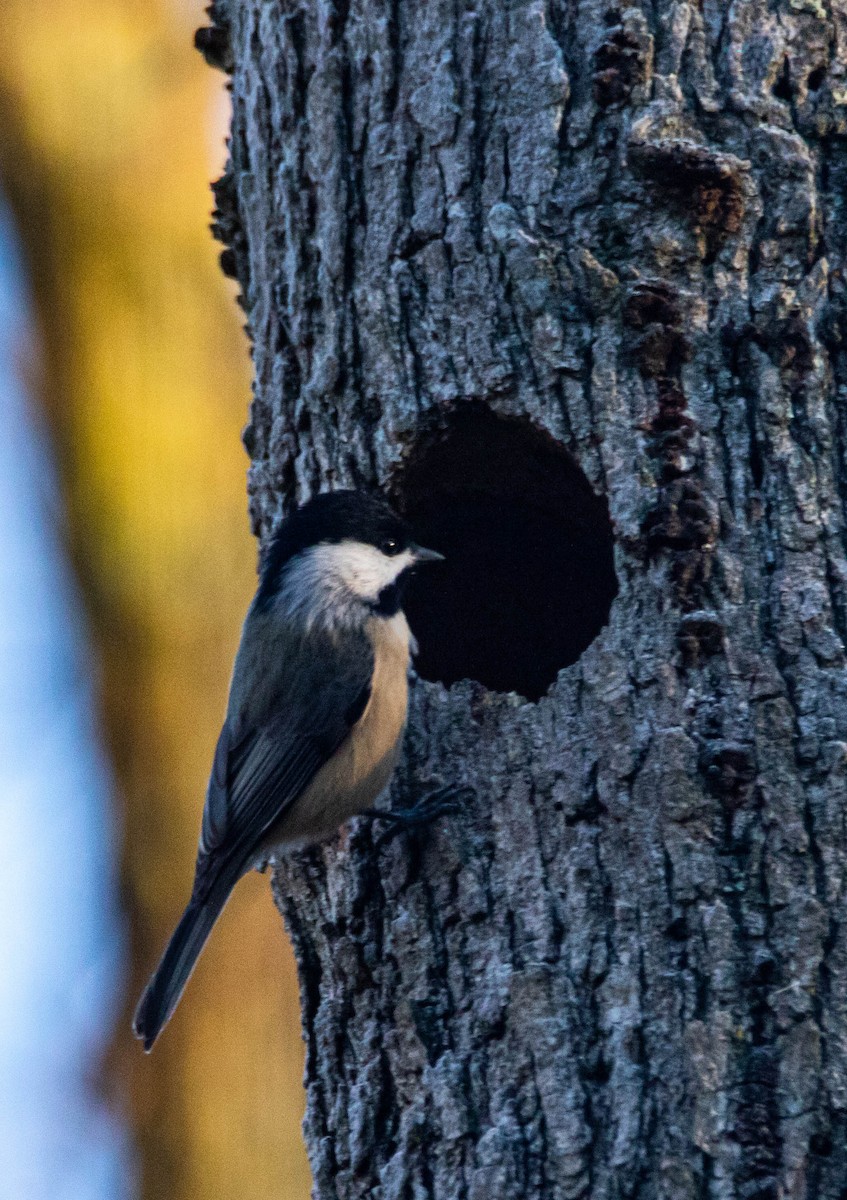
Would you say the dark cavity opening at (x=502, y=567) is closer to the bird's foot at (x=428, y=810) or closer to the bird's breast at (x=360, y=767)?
the bird's breast at (x=360, y=767)

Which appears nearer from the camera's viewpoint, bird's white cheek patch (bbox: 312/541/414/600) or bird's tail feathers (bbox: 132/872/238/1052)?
bird's tail feathers (bbox: 132/872/238/1052)

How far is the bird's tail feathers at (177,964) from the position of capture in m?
2.73

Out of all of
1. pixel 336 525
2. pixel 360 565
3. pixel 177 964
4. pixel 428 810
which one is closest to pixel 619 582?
pixel 428 810

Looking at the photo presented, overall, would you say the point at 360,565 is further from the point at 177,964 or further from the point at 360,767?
the point at 177,964

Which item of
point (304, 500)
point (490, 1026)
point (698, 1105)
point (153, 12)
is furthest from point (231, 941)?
point (153, 12)

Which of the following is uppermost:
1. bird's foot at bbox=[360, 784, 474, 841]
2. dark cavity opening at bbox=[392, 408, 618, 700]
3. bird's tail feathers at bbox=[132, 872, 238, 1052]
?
dark cavity opening at bbox=[392, 408, 618, 700]

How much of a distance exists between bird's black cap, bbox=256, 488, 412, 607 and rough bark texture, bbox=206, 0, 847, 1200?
0.07 m

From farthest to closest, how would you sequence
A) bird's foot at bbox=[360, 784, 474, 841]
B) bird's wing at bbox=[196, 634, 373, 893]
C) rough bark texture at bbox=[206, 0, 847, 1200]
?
Result: bird's wing at bbox=[196, 634, 373, 893]
bird's foot at bbox=[360, 784, 474, 841]
rough bark texture at bbox=[206, 0, 847, 1200]

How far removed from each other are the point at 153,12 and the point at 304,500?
2.99 meters

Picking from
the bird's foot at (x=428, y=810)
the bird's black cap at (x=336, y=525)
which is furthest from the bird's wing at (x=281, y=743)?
the bird's foot at (x=428, y=810)

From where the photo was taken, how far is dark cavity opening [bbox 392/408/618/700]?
2.93 m

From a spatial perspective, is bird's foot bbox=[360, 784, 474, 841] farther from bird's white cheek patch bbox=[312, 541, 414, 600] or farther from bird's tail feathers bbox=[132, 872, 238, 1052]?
bird's white cheek patch bbox=[312, 541, 414, 600]

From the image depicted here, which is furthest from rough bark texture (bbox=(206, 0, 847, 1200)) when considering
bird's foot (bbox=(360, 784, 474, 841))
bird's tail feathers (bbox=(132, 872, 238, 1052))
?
bird's tail feathers (bbox=(132, 872, 238, 1052))

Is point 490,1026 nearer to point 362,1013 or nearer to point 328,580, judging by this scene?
point 362,1013
